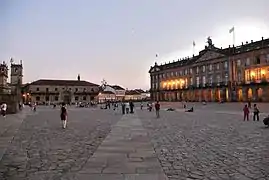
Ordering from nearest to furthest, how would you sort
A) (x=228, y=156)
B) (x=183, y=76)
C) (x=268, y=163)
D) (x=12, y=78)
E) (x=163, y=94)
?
(x=268, y=163) → (x=228, y=156) → (x=12, y=78) → (x=183, y=76) → (x=163, y=94)

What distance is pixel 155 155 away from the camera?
8273 mm

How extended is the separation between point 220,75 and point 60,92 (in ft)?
217

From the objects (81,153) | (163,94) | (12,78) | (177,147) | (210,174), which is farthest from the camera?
(163,94)

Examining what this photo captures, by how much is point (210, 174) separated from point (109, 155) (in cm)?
320

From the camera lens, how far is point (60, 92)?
390 ft

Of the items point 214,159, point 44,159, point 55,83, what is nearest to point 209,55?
point 55,83

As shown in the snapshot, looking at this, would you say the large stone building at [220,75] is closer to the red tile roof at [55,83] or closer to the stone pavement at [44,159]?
the red tile roof at [55,83]

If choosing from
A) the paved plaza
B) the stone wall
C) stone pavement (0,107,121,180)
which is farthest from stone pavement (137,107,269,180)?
the stone wall

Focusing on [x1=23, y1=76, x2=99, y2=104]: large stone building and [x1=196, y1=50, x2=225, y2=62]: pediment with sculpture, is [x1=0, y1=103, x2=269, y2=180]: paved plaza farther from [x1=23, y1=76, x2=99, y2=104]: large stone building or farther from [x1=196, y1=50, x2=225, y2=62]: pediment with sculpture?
[x1=23, y1=76, x2=99, y2=104]: large stone building

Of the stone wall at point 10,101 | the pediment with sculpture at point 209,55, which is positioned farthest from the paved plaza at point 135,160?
the pediment with sculpture at point 209,55

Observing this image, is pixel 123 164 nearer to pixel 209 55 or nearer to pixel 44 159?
pixel 44 159

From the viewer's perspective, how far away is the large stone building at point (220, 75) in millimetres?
69688

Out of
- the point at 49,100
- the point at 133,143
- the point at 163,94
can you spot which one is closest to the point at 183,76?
the point at 163,94

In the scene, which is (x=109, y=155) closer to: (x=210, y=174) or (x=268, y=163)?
(x=210, y=174)
